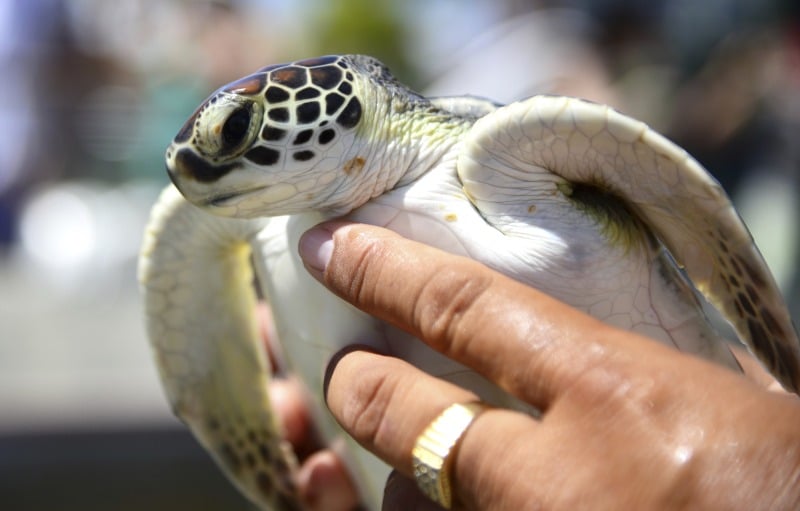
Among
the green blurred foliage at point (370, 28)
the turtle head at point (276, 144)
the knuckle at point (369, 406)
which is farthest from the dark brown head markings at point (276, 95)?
the green blurred foliage at point (370, 28)

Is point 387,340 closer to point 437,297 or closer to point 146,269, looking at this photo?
point 437,297

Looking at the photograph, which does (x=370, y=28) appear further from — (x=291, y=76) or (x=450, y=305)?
(x=450, y=305)

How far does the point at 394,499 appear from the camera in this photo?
0.64m

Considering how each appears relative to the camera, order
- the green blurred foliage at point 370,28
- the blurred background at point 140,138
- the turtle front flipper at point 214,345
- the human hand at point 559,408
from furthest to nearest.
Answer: the green blurred foliage at point 370,28 < the blurred background at point 140,138 < the turtle front flipper at point 214,345 < the human hand at point 559,408

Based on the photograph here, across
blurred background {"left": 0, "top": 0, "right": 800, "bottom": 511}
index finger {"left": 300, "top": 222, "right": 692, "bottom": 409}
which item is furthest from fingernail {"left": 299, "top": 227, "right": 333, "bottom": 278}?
blurred background {"left": 0, "top": 0, "right": 800, "bottom": 511}

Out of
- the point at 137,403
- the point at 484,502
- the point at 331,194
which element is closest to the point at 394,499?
the point at 484,502

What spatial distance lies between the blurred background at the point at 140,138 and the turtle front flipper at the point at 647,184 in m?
1.24

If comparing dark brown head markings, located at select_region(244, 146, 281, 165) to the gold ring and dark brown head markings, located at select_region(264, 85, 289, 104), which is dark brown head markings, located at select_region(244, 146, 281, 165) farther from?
the gold ring

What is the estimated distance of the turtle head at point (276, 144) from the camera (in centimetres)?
66

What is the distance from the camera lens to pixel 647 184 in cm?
64

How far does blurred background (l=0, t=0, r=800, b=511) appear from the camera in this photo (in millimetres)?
2146

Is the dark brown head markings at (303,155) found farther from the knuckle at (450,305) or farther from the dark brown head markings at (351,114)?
the knuckle at (450,305)

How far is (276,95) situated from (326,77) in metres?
0.05

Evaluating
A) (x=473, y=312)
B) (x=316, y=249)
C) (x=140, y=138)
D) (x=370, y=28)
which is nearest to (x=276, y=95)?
(x=316, y=249)
